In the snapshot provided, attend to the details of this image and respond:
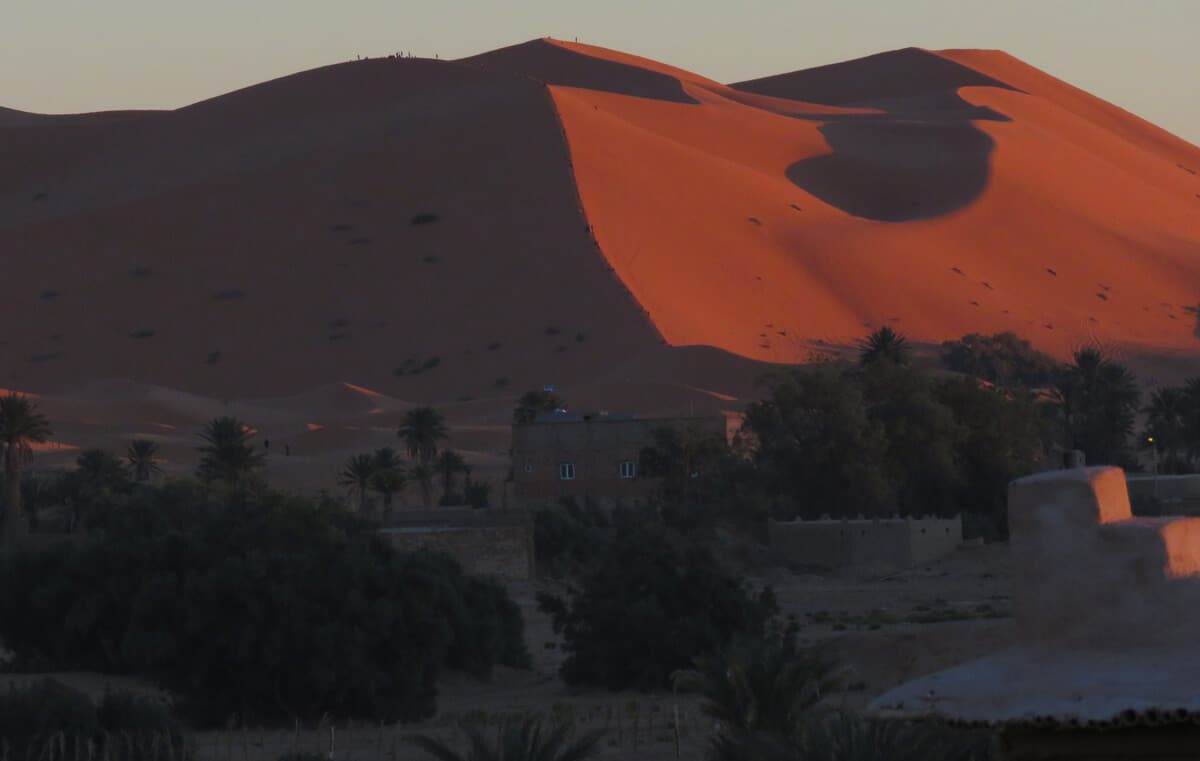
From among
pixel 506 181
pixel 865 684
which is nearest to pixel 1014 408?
pixel 865 684

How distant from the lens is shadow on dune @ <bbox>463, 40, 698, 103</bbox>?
111062mm

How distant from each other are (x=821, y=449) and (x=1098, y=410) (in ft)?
45.0

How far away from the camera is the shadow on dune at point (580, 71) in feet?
364

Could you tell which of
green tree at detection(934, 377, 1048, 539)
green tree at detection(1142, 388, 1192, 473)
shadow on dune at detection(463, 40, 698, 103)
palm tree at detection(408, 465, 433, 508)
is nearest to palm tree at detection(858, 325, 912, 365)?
green tree at detection(1142, 388, 1192, 473)

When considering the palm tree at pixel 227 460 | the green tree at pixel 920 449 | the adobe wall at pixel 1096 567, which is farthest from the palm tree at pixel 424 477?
the adobe wall at pixel 1096 567

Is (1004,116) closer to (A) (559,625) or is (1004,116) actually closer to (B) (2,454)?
(B) (2,454)

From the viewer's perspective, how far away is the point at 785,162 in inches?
3792

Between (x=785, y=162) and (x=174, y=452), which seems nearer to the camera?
(x=174, y=452)

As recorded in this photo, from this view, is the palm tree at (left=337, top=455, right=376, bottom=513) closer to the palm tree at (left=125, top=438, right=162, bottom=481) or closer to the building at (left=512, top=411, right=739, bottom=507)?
the building at (left=512, top=411, right=739, bottom=507)

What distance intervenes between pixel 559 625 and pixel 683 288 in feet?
153

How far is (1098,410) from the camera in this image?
56438 mm

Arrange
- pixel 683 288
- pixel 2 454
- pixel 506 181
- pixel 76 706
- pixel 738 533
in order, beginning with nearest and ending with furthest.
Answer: pixel 76 706 < pixel 738 533 < pixel 2 454 < pixel 683 288 < pixel 506 181

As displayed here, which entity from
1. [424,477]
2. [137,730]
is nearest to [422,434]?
[424,477]

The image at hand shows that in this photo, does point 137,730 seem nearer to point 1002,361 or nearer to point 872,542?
point 872,542
